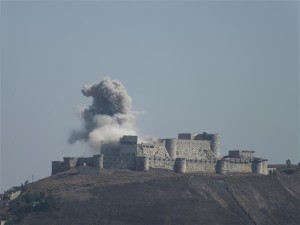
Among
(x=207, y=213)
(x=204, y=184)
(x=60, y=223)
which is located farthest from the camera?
(x=204, y=184)

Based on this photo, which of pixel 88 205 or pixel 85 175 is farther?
pixel 85 175

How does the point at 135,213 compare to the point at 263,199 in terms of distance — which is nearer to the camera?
the point at 135,213

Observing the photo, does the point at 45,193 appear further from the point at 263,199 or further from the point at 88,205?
the point at 263,199

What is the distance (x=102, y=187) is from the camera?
188000 mm

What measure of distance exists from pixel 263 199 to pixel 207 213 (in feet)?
56.2

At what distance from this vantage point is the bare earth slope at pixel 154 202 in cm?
17650

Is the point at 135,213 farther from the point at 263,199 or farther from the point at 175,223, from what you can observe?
the point at 263,199

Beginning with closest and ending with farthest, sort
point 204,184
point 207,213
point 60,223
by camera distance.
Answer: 1. point 60,223
2. point 207,213
3. point 204,184

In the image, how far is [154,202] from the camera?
184375 millimetres

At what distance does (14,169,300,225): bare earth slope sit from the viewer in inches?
6949

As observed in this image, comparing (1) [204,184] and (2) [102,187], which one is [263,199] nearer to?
(1) [204,184]

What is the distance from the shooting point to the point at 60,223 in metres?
172

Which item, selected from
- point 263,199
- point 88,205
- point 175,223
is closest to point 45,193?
point 88,205

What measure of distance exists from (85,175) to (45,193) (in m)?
14.3
